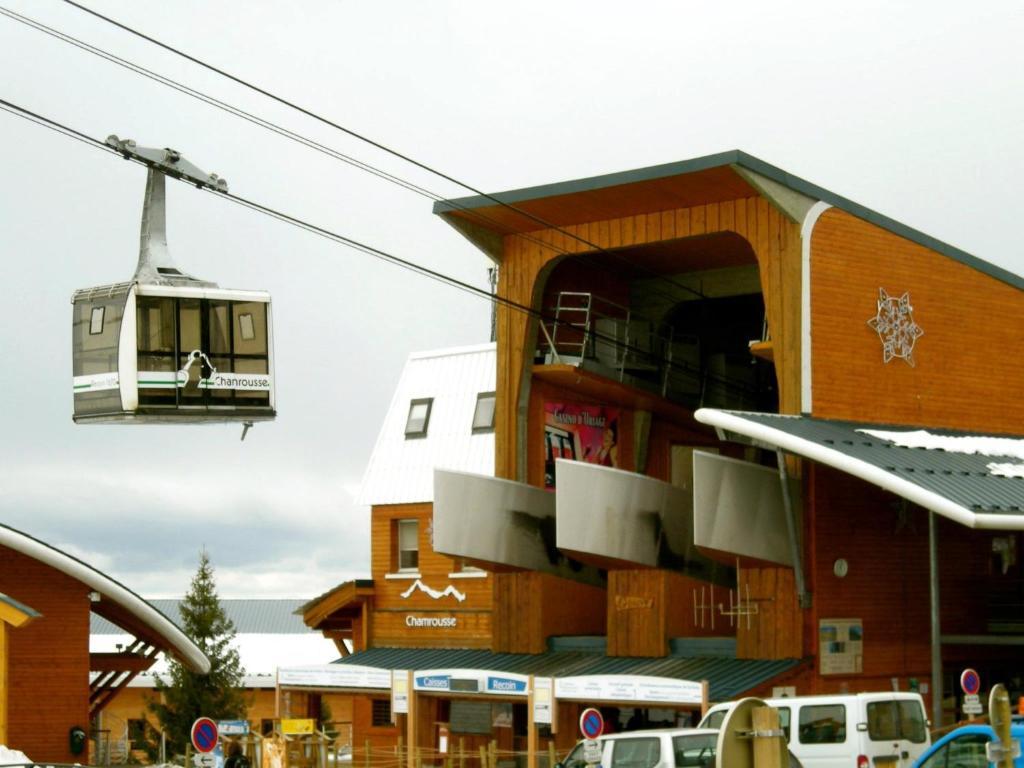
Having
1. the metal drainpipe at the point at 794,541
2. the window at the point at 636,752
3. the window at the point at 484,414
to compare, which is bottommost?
the window at the point at 636,752

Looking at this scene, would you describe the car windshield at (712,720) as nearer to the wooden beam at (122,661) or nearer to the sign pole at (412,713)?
the sign pole at (412,713)

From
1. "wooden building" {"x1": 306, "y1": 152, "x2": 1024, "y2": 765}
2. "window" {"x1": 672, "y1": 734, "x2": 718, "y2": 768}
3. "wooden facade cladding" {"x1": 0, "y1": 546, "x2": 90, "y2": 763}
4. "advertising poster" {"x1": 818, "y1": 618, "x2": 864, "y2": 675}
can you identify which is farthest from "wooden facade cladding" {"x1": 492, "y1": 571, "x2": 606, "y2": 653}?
"window" {"x1": 672, "y1": 734, "x2": 718, "y2": 768}

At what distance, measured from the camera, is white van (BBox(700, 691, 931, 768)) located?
2561 centimetres

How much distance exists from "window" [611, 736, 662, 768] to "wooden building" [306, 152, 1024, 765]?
7098 millimetres

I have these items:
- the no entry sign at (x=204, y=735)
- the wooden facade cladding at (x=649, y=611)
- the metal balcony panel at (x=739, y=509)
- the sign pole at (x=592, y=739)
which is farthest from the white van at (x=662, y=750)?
the wooden facade cladding at (x=649, y=611)

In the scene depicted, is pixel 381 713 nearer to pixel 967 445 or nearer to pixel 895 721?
pixel 967 445

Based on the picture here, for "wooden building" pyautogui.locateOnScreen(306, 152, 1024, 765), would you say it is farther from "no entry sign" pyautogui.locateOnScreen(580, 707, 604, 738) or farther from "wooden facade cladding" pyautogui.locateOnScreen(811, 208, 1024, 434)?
"no entry sign" pyautogui.locateOnScreen(580, 707, 604, 738)

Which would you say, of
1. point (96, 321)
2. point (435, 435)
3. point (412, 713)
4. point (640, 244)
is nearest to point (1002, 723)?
point (96, 321)

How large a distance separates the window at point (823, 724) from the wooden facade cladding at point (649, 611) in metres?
10.5

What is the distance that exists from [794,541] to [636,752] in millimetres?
9756

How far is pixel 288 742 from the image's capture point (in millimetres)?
34719

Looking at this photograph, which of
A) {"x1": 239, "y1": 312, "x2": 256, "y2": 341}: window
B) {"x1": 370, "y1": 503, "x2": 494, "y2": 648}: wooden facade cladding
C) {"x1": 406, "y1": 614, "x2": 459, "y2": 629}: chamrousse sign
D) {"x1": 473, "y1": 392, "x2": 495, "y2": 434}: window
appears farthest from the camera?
{"x1": 473, "y1": 392, "x2": 495, "y2": 434}: window

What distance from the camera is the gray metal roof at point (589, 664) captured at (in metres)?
32.9

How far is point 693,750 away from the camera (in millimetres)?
24062
